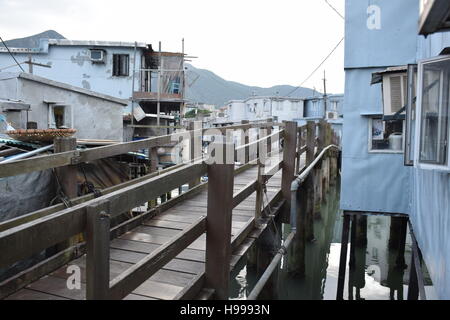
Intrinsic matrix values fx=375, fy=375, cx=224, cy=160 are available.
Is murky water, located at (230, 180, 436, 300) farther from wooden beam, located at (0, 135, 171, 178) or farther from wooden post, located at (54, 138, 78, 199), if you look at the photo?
wooden post, located at (54, 138, 78, 199)

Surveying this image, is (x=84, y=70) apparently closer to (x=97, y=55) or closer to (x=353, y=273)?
(x=97, y=55)

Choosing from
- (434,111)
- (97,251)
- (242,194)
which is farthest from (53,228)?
(434,111)

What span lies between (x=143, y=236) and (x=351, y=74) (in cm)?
631

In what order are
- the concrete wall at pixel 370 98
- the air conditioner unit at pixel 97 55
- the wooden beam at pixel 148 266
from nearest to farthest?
the wooden beam at pixel 148 266 → the concrete wall at pixel 370 98 → the air conditioner unit at pixel 97 55

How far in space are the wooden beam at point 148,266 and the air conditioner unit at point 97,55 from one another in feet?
67.5

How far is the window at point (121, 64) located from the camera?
21.4 metres

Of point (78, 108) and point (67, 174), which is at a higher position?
point (78, 108)

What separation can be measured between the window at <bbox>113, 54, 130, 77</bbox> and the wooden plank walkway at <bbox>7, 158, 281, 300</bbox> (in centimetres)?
1744

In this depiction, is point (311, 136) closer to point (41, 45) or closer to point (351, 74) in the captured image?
point (351, 74)

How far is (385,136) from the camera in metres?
8.45

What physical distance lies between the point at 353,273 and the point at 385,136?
400 centimetres

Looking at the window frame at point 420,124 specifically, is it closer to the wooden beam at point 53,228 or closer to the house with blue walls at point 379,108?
the house with blue walls at point 379,108

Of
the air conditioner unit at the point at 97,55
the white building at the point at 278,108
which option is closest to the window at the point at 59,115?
the air conditioner unit at the point at 97,55
